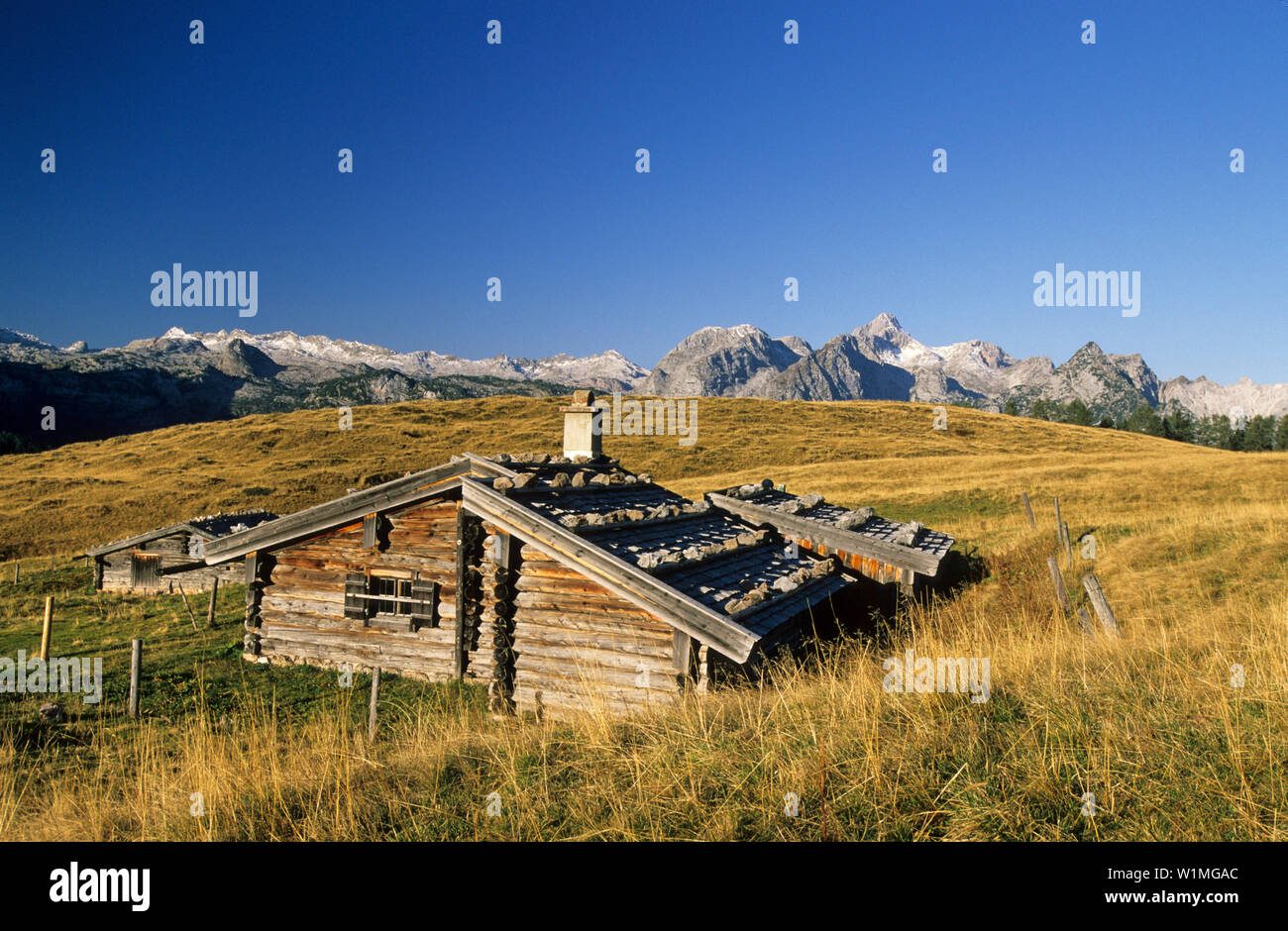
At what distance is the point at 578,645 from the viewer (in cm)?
1024

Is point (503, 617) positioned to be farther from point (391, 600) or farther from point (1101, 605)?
point (1101, 605)

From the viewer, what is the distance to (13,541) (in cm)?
3994

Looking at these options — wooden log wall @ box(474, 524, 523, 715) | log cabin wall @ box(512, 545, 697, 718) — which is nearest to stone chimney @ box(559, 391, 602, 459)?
wooden log wall @ box(474, 524, 523, 715)

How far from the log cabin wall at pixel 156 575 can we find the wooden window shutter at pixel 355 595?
2002 cm

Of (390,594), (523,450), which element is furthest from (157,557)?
(523,450)

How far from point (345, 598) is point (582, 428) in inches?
251

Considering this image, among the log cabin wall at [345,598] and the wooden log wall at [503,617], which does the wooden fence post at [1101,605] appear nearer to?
the wooden log wall at [503,617]

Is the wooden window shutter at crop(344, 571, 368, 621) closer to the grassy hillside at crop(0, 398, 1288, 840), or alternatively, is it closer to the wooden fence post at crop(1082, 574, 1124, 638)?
the grassy hillside at crop(0, 398, 1288, 840)

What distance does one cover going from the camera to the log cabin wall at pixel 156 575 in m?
29.4

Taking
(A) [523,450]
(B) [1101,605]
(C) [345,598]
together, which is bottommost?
(C) [345,598]

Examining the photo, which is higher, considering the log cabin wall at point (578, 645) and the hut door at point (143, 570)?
the log cabin wall at point (578, 645)

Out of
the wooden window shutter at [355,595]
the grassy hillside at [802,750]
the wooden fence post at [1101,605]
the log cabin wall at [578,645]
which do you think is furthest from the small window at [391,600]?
the wooden fence post at [1101,605]

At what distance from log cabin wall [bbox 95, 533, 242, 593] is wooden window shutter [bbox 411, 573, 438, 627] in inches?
849
